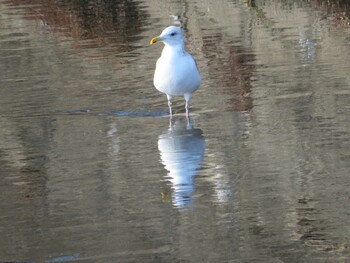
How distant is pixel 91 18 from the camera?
991 inches

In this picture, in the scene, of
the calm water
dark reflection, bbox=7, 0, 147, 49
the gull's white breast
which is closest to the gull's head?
the gull's white breast

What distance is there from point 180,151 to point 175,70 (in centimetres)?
181

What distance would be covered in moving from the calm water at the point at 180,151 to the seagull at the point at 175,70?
1.24 feet

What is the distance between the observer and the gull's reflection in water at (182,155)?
1030cm

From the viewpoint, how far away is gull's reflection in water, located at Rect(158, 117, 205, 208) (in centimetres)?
1030

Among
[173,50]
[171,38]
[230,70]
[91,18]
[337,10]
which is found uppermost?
Answer: [171,38]

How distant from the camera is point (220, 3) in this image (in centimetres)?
2531

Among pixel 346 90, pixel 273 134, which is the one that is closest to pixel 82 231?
pixel 273 134

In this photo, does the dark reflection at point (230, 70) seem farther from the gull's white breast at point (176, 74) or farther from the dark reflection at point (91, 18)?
the dark reflection at point (91, 18)

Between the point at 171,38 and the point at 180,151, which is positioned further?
the point at 171,38

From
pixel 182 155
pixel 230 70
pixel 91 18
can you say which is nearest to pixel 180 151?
pixel 182 155

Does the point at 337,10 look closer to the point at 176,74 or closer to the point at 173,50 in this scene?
the point at 173,50

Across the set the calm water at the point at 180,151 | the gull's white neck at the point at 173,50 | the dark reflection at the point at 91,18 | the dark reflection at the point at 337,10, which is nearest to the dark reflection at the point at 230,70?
the calm water at the point at 180,151

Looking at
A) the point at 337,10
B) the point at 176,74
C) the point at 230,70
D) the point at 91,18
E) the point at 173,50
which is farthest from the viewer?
the point at 91,18
